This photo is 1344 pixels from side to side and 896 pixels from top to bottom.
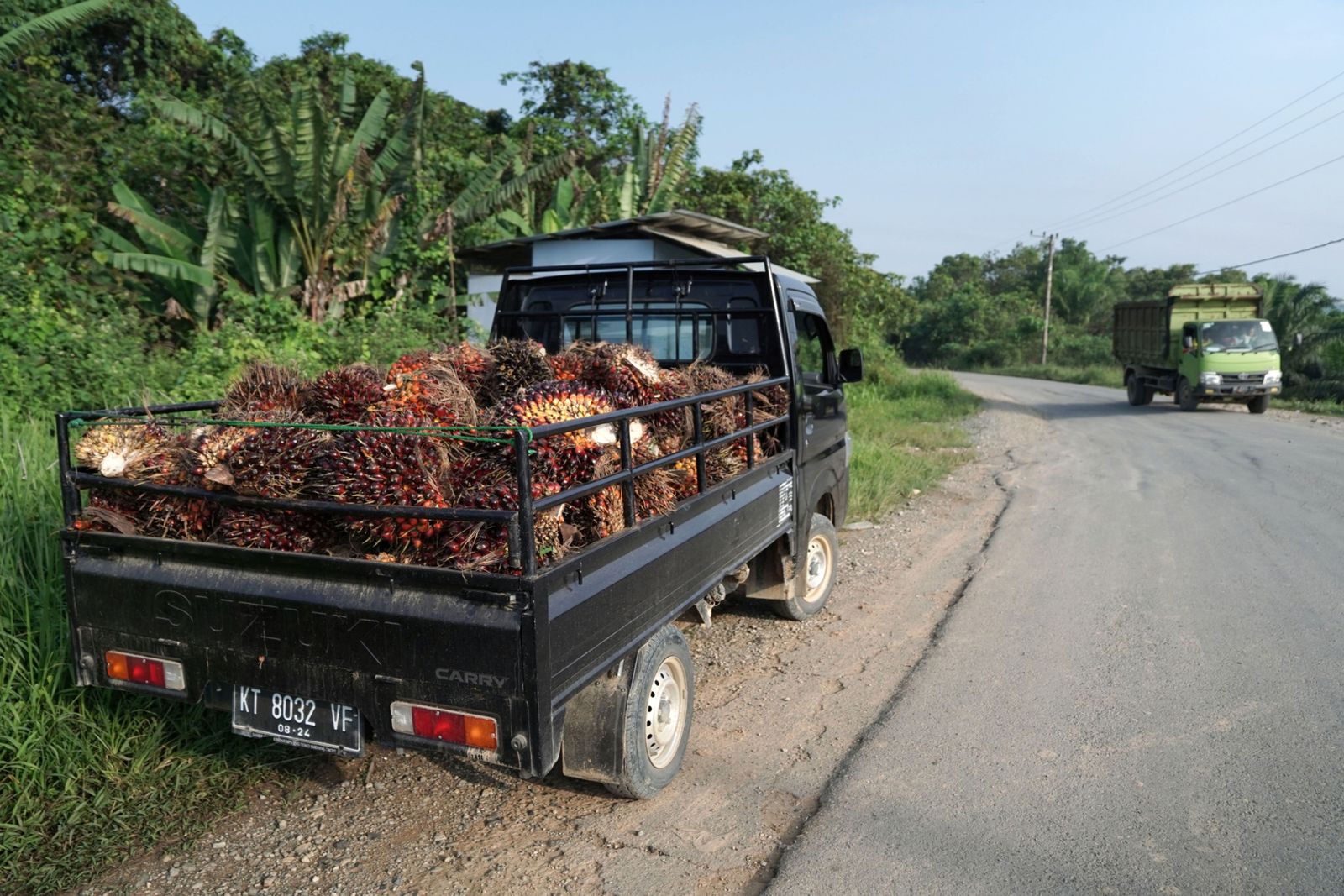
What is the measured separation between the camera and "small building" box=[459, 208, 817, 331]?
12039 millimetres

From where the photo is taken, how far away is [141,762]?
3.37 m

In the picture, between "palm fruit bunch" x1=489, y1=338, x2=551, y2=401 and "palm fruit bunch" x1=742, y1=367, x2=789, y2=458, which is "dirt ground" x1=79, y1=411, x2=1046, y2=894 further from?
"palm fruit bunch" x1=489, y1=338, x2=551, y2=401

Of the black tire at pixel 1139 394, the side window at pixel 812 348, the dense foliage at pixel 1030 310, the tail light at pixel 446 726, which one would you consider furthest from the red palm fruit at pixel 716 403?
the dense foliage at pixel 1030 310

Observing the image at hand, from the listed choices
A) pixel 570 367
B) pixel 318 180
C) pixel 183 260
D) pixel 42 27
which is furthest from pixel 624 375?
pixel 42 27

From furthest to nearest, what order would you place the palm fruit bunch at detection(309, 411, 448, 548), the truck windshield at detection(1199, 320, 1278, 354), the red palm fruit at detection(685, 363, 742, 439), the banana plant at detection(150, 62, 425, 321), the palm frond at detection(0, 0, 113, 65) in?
the truck windshield at detection(1199, 320, 1278, 354)
the banana plant at detection(150, 62, 425, 321)
the palm frond at detection(0, 0, 113, 65)
the red palm fruit at detection(685, 363, 742, 439)
the palm fruit bunch at detection(309, 411, 448, 548)

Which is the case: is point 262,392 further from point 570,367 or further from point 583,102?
point 583,102

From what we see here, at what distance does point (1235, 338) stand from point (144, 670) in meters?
19.9

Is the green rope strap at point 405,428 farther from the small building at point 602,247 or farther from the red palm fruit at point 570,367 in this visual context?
the small building at point 602,247

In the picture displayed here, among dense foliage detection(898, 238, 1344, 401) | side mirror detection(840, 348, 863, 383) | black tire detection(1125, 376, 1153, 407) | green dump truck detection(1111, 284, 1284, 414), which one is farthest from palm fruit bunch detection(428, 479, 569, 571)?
dense foliage detection(898, 238, 1344, 401)

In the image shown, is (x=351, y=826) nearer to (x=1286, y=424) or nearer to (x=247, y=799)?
Result: (x=247, y=799)

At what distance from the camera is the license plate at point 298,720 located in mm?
2746

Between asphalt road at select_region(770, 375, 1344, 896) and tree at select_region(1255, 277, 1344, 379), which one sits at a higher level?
tree at select_region(1255, 277, 1344, 379)

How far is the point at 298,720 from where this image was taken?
111 inches

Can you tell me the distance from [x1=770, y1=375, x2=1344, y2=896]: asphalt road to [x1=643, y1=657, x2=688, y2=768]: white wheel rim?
2.01 ft
